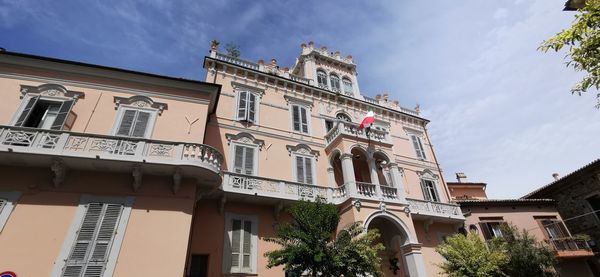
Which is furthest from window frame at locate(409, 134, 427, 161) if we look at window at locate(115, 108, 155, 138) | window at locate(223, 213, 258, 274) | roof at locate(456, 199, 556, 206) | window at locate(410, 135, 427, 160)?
window at locate(115, 108, 155, 138)

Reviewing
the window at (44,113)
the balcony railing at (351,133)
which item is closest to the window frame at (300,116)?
the balcony railing at (351,133)

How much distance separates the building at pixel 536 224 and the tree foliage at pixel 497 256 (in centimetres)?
258

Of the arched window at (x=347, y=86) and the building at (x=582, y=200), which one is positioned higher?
the arched window at (x=347, y=86)

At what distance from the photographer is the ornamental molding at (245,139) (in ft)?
48.4

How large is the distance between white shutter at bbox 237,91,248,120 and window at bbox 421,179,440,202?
481 inches

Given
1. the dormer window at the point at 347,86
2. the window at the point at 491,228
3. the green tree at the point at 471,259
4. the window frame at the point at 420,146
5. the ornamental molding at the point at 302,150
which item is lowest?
the green tree at the point at 471,259

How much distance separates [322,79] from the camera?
21.7 metres

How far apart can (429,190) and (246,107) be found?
12.8m

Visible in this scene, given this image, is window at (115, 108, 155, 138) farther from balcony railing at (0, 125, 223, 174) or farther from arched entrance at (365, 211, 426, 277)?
arched entrance at (365, 211, 426, 277)

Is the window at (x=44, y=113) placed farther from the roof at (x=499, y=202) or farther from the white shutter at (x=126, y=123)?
the roof at (x=499, y=202)

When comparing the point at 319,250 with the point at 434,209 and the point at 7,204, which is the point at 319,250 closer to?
the point at 7,204

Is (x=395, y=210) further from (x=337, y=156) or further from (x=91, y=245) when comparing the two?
(x=91, y=245)

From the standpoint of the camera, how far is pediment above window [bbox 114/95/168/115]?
12.1 m

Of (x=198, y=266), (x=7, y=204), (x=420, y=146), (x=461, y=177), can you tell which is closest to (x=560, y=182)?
(x=461, y=177)
